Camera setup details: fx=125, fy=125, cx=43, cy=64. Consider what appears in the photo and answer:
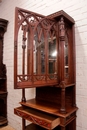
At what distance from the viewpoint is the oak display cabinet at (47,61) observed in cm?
123

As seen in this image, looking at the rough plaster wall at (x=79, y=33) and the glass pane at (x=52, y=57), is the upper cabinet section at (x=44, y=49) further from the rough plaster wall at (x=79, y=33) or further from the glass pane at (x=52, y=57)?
the rough plaster wall at (x=79, y=33)

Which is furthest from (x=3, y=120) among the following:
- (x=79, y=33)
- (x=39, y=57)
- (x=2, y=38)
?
(x=79, y=33)

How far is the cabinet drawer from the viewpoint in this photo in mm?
1281

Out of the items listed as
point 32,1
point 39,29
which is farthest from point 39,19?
point 32,1

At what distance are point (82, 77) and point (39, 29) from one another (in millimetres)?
815

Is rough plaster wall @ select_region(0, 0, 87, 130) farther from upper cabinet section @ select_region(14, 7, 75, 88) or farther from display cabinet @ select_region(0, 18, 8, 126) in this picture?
display cabinet @ select_region(0, 18, 8, 126)

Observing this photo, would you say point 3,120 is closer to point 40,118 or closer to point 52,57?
point 40,118

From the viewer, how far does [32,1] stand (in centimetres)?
235

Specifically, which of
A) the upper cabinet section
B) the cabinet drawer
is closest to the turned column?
the cabinet drawer

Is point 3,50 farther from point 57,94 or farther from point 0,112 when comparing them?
point 57,94

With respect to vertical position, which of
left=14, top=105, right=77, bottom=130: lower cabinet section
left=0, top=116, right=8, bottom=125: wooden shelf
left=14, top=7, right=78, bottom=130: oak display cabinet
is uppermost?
left=14, top=7, right=78, bottom=130: oak display cabinet

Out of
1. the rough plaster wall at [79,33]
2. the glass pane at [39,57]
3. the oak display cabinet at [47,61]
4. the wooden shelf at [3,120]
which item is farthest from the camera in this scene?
the wooden shelf at [3,120]

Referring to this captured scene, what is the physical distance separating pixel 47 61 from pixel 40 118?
632 millimetres

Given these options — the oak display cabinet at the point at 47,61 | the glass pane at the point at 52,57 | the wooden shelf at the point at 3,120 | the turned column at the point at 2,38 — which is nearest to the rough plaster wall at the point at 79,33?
the oak display cabinet at the point at 47,61
